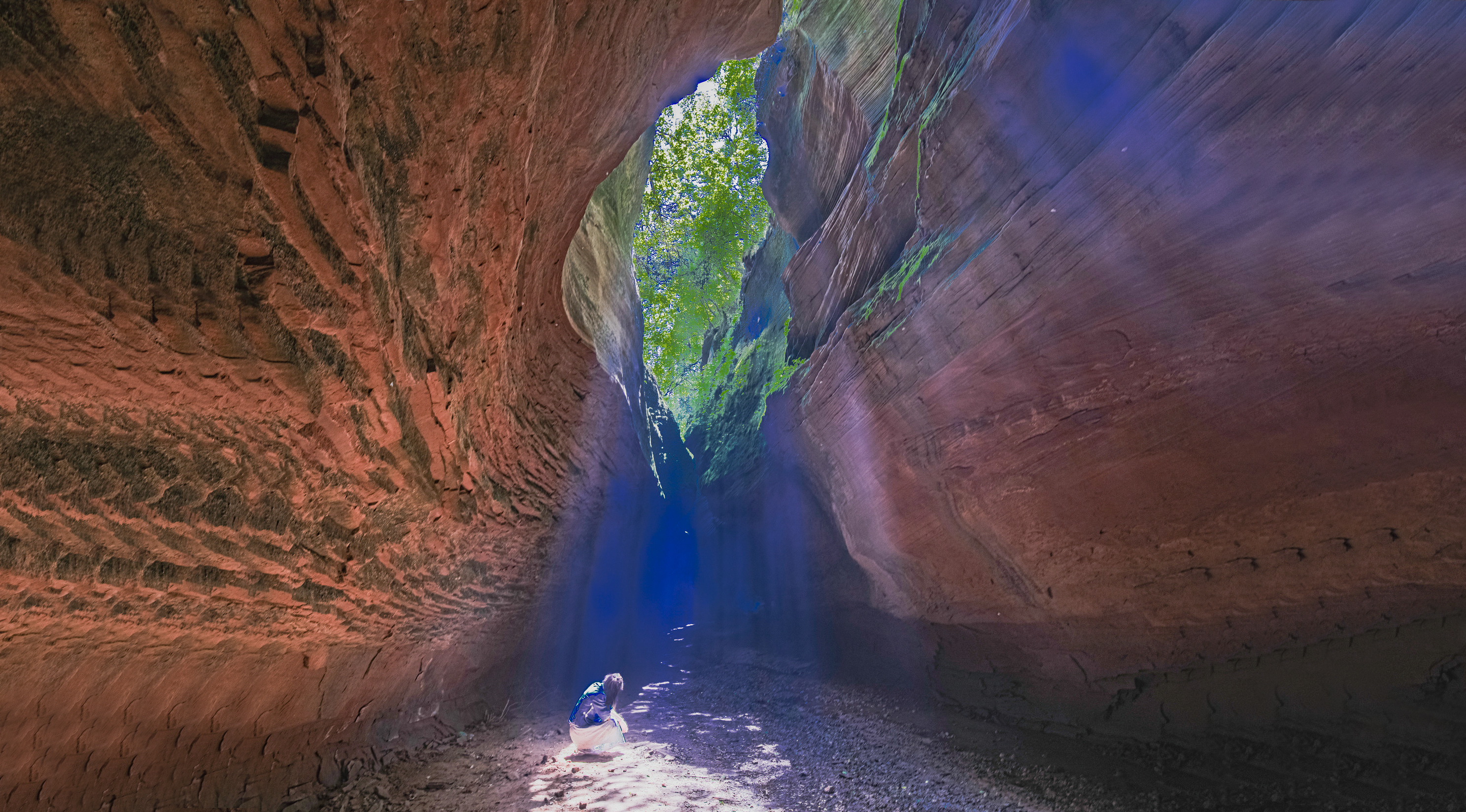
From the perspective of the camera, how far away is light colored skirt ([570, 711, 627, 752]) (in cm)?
677

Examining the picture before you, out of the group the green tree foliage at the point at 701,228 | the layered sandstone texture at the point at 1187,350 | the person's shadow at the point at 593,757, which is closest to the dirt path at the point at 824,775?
the person's shadow at the point at 593,757

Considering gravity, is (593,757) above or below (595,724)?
below

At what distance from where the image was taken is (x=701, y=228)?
1661 cm

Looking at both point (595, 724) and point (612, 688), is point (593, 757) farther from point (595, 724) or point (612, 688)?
point (612, 688)

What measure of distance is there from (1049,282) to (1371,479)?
277 cm

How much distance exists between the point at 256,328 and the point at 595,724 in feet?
19.1

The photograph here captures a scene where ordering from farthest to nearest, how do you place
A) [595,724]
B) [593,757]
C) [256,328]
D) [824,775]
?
1. [595,724]
2. [593,757]
3. [824,775]
4. [256,328]

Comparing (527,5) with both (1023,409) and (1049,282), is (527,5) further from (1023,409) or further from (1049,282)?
(1023,409)

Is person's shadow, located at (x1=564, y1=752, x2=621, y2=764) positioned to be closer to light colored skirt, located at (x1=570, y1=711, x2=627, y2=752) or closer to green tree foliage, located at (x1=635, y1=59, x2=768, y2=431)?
light colored skirt, located at (x1=570, y1=711, x2=627, y2=752)

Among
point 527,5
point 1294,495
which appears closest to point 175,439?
point 527,5

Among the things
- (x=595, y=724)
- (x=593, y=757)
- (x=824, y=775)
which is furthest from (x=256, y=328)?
(x=824, y=775)

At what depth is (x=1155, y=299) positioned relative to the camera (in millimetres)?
4215

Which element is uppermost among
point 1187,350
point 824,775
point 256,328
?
point 1187,350

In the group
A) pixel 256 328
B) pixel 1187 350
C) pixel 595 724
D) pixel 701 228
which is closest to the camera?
pixel 256 328
